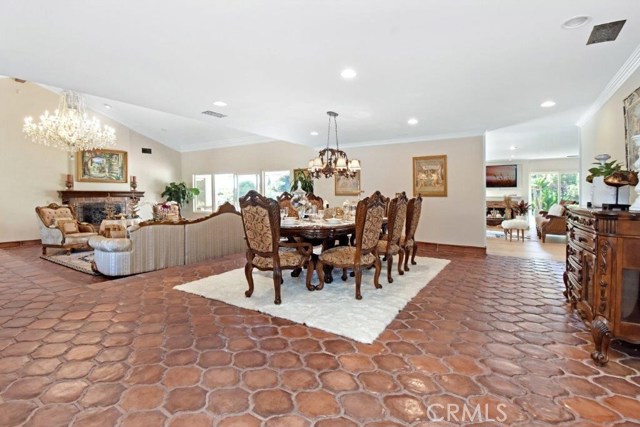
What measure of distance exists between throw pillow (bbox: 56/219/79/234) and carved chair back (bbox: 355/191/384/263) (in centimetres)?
608

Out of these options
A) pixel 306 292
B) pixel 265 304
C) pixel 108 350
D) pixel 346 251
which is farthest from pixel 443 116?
pixel 108 350

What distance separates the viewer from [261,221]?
312 cm

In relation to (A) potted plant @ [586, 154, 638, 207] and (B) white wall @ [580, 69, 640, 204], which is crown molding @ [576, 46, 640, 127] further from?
(A) potted plant @ [586, 154, 638, 207]

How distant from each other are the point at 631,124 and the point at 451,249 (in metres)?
3.69

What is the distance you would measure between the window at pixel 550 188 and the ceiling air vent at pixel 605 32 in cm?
1105

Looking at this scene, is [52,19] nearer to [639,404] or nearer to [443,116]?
[639,404]

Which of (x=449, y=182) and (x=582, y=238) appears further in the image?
(x=449, y=182)

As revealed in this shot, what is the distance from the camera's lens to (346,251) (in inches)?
143

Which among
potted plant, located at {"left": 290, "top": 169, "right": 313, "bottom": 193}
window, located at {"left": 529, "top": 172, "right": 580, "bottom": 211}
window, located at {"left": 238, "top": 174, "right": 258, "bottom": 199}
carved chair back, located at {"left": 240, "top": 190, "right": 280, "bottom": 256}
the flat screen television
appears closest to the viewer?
carved chair back, located at {"left": 240, "top": 190, "right": 280, "bottom": 256}

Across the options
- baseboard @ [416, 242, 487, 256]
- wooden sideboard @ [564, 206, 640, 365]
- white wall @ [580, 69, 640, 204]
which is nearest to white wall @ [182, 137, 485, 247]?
baseboard @ [416, 242, 487, 256]

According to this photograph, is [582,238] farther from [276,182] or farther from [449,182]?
[276,182]

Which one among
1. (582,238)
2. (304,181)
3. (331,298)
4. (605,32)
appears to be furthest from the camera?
(304,181)

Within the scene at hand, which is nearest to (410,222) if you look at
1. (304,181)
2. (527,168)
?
(304,181)

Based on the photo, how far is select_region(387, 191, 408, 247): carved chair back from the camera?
3767 mm
